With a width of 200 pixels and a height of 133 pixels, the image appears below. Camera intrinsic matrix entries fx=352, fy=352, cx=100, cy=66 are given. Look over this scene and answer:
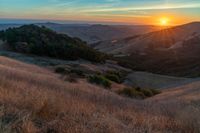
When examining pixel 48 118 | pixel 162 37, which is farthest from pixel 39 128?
pixel 162 37

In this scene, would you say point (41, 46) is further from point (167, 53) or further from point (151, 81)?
Result: point (167, 53)

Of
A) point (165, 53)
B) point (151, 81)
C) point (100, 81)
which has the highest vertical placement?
point (100, 81)

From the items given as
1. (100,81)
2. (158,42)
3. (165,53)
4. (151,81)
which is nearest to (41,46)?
(151,81)

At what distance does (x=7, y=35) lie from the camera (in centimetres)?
6438

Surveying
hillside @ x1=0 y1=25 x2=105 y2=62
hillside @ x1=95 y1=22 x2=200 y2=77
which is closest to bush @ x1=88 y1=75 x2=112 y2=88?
hillside @ x1=95 y1=22 x2=200 y2=77

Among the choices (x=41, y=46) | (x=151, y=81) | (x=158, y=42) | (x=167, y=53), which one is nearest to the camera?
(x=151, y=81)

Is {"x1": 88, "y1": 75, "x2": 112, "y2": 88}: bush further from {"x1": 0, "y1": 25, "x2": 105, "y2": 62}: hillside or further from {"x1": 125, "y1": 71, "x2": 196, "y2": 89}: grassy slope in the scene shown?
{"x1": 0, "y1": 25, "x2": 105, "y2": 62}: hillside

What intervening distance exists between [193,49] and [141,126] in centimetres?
9505

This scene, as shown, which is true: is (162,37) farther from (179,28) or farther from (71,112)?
(71,112)

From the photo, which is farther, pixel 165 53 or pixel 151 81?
pixel 165 53

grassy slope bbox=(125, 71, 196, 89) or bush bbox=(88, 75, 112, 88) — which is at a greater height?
bush bbox=(88, 75, 112, 88)

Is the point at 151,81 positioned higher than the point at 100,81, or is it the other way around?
the point at 100,81

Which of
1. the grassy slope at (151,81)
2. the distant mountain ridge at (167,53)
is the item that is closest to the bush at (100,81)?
the grassy slope at (151,81)

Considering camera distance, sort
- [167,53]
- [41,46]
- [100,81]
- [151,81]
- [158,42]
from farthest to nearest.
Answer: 1. [158,42]
2. [167,53]
3. [41,46]
4. [151,81]
5. [100,81]
